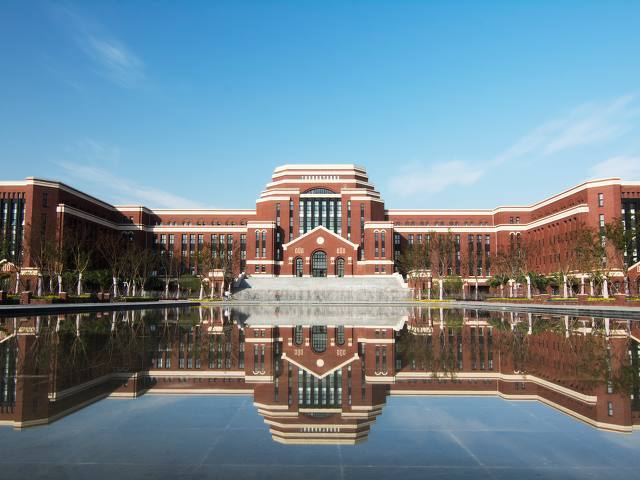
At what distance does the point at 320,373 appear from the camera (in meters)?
10.8

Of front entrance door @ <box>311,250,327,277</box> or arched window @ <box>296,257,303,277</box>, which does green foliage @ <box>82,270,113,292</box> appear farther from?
front entrance door @ <box>311,250,327,277</box>

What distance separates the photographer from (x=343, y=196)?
8969 centimetres

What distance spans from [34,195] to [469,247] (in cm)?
7289

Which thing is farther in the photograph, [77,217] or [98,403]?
[77,217]

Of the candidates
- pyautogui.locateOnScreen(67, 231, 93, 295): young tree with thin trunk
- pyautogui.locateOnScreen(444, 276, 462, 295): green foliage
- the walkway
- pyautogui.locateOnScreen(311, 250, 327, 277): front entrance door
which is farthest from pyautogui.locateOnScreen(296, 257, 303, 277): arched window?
the walkway

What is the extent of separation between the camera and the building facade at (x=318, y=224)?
73.4 metres

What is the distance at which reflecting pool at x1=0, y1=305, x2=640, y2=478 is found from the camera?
17.7ft

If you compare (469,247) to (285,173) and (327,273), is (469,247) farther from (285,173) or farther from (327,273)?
(285,173)

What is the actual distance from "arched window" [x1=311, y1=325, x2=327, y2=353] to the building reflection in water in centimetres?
6

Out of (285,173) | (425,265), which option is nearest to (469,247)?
(425,265)

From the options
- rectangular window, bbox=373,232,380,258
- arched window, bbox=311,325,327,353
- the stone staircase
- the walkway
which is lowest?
arched window, bbox=311,325,327,353

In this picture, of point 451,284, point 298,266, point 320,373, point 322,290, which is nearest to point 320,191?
point 298,266

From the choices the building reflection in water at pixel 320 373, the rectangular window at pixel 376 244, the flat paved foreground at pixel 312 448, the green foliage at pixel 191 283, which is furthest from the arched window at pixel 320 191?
the flat paved foreground at pixel 312 448

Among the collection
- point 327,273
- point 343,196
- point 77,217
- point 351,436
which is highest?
point 343,196
